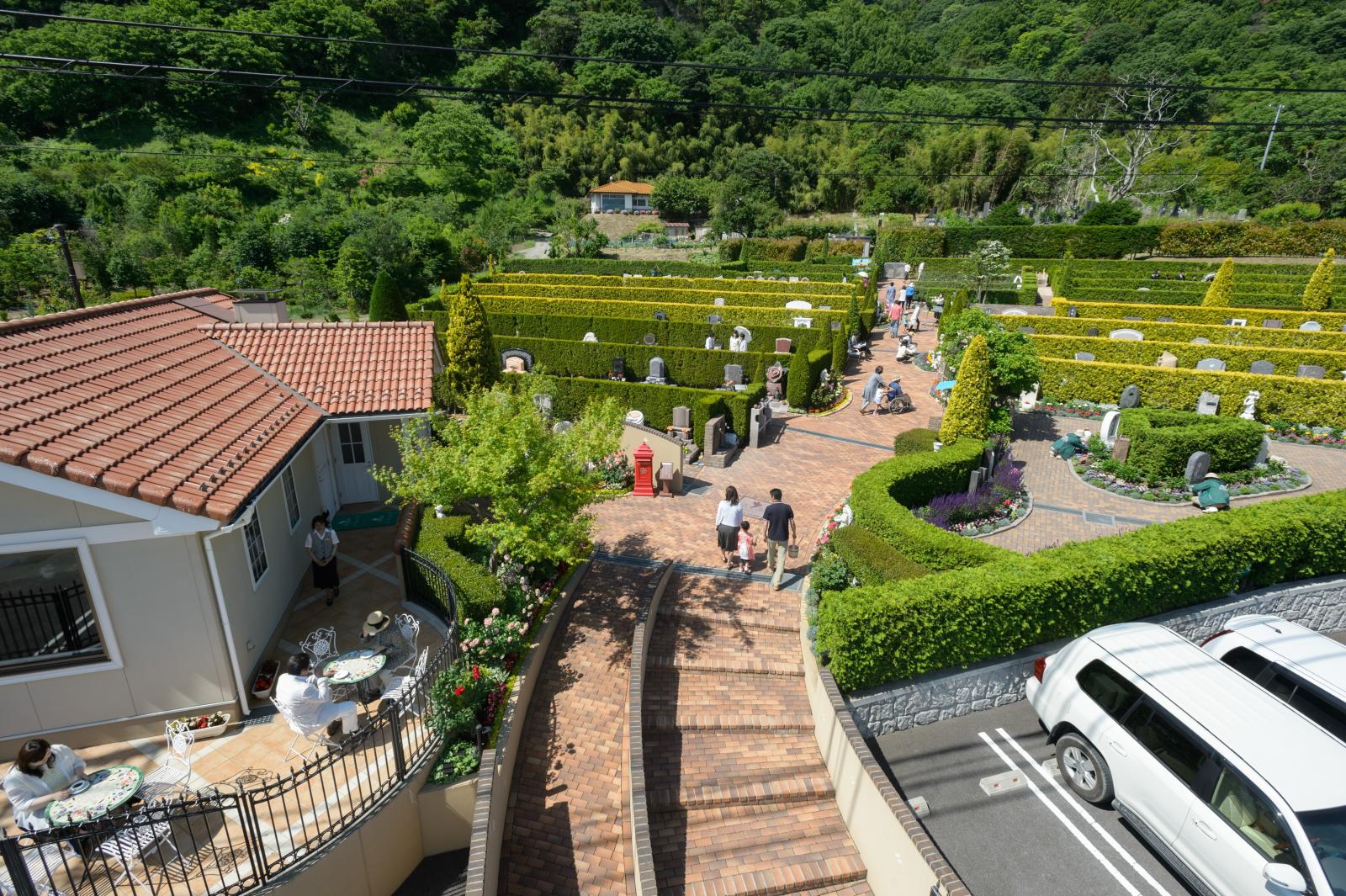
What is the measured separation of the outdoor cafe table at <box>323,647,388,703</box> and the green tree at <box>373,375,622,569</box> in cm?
201

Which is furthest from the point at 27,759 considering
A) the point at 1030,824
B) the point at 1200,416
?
the point at 1200,416

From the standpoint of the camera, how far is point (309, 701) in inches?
275

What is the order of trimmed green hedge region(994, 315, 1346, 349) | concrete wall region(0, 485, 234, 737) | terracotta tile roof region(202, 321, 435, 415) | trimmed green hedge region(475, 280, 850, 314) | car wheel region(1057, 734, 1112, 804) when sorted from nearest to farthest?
concrete wall region(0, 485, 234, 737)
car wheel region(1057, 734, 1112, 804)
terracotta tile roof region(202, 321, 435, 415)
trimmed green hedge region(994, 315, 1346, 349)
trimmed green hedge region(475, 280, 850, 314)

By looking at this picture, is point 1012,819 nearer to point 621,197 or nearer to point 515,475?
point 515,475

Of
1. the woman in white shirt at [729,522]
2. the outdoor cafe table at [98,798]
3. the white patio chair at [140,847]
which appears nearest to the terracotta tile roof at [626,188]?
the woman in white shirt at [729,522]

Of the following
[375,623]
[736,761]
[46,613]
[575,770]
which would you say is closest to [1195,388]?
[736,761]

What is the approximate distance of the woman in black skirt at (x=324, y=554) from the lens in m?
9.65

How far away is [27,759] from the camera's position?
578cm

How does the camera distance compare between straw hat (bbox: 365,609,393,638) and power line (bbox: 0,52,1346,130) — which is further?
power line (bbox: 0,52,1346,130)

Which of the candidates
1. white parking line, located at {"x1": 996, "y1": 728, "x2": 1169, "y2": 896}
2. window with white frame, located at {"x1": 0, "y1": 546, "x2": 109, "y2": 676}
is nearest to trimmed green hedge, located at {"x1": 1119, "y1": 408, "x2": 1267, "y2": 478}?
white parking line, located at {"x1": 996, "y1": 728, "x2": 1169, "y2": 896}

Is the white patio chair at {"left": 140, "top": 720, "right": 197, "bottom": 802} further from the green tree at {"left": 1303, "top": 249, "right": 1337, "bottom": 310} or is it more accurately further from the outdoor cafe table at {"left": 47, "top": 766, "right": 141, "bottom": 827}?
the green tree at {"left": 1303, "top": 249, "right": 1337, "bottom": 310}

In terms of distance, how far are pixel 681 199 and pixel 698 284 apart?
42.0 metres

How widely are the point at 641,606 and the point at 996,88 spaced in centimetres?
10235

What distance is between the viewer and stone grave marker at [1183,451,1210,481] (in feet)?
49.6
